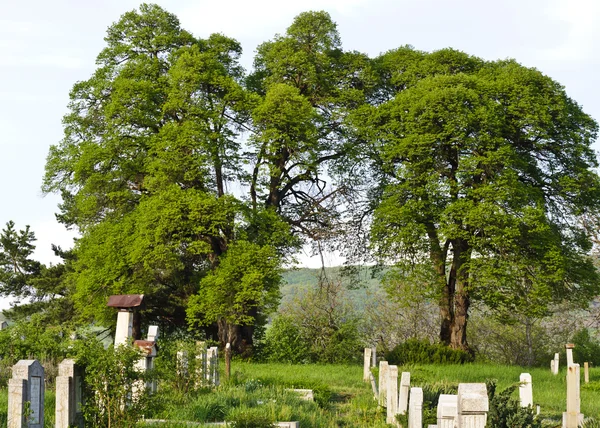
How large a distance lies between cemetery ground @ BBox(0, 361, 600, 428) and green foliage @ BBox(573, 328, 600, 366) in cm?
1167

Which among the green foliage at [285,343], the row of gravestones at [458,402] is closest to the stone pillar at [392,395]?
the row of gravestones at [458,402]

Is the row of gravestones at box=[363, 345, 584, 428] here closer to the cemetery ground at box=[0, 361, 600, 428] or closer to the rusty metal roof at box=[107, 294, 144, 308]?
the cemetery ground at box=[0, 361, 600, 428]

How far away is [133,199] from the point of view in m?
32.8

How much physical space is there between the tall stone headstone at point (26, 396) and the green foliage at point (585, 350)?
1231 inches

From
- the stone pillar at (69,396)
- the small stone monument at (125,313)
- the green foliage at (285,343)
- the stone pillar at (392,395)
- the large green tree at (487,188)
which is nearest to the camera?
the stone pillar at (69,396)

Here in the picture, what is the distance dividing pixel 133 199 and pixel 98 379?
20.7 m

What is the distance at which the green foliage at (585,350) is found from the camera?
3819 cm

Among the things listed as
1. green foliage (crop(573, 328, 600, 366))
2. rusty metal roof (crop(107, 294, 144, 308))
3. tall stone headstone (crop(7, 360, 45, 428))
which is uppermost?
rusty metal roof (crop(107, 294, 144, 308))

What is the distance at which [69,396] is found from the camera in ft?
40.1

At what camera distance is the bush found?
30562 millimetres

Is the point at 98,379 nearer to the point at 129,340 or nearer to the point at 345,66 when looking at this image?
the point at 129,340

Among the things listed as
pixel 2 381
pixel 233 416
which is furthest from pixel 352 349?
pixel 233 416

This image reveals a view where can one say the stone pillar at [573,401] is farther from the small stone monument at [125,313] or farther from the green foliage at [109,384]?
the small stone monument at [125,313]

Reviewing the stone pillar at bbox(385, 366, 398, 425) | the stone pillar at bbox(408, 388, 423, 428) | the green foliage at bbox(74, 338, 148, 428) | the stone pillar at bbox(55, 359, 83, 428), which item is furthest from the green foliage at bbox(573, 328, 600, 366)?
the stone pillar at bbox(55, 359, 83, 428)
